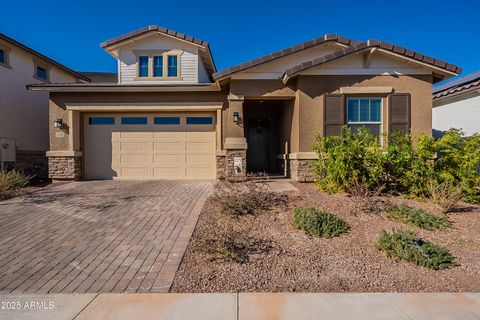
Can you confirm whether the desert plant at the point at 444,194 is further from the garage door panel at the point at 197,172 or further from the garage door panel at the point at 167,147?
the garage door panel at the point at 167,147

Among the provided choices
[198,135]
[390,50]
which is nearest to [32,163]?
[198,135]

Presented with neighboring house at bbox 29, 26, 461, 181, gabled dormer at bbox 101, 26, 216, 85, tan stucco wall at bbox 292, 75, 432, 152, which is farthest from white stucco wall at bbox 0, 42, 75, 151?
tan stucco wall at bbox 292, 75, 432, 152

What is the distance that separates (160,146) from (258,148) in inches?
174

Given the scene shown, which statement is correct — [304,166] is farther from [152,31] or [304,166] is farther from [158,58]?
[152,31]

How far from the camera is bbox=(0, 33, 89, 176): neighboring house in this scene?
1155 cm

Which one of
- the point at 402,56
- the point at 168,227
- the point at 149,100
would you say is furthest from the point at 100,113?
the point at 402,56

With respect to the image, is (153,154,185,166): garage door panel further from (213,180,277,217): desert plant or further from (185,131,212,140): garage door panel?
(213,180,277,217): desert plant

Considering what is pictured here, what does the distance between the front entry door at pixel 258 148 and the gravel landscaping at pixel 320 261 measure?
712 cm

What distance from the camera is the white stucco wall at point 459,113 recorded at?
9.87 metres

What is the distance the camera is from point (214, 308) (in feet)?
9.98

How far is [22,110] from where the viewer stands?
12.5 meters

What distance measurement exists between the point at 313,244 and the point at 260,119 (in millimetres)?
8660

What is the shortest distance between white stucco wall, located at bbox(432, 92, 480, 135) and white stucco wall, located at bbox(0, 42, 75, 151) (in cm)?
1758

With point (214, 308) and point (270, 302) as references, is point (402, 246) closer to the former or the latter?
point (270, 302)
